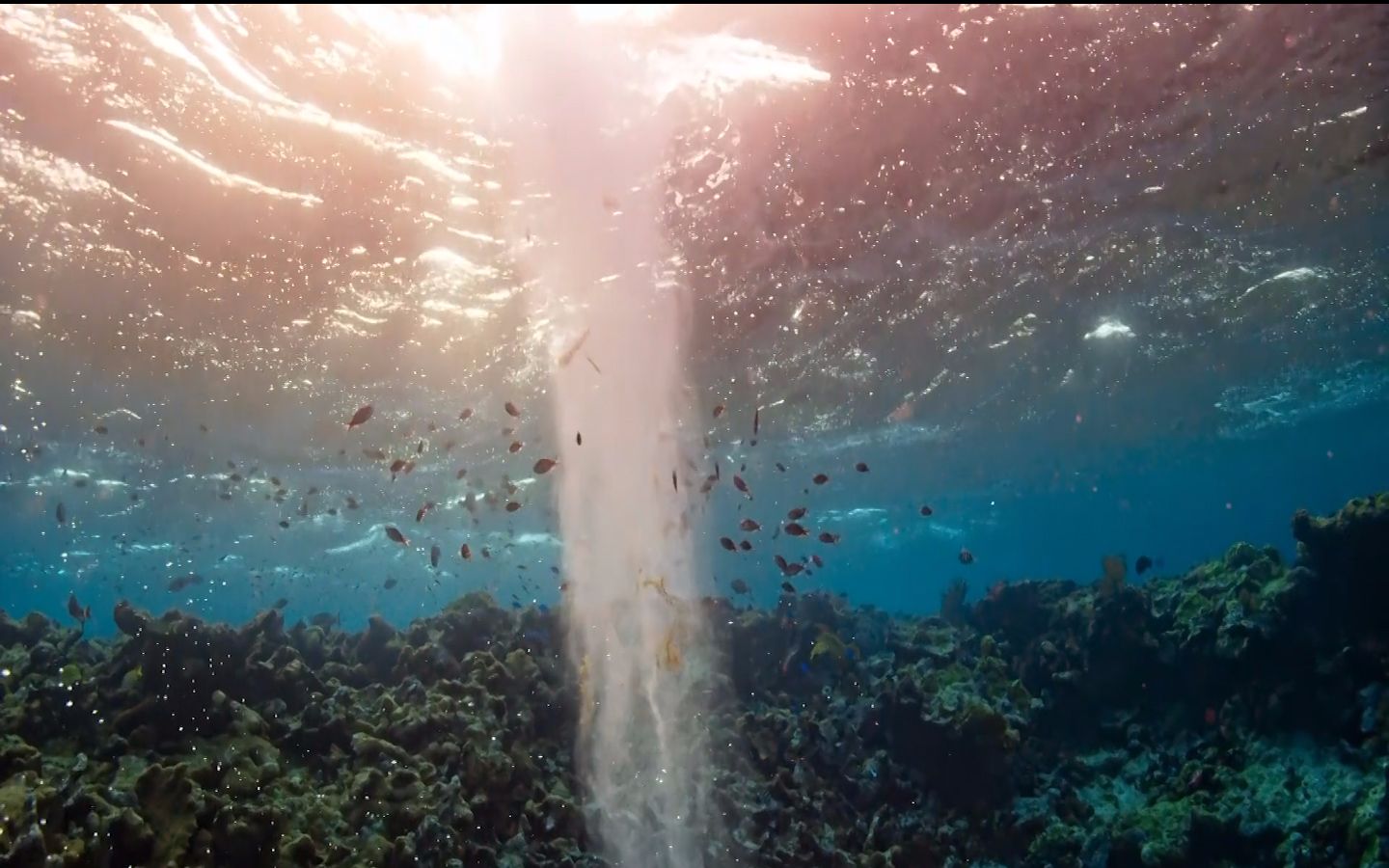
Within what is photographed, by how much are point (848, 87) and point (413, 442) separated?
19.2 meters

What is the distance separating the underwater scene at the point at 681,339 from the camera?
9156 mm

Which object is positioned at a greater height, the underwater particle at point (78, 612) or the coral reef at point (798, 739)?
the underwater particle at point (78, 612)

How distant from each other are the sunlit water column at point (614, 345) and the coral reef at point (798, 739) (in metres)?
0.62

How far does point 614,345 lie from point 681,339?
1.63m

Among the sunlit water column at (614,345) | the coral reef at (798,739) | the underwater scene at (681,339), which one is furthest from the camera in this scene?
the sunlit water column at (614,345)

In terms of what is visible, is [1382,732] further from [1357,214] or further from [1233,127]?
[1357,214]

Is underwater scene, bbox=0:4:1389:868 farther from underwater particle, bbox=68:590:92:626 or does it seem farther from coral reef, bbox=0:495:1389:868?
underwater particle, bbox=68:590:92:626

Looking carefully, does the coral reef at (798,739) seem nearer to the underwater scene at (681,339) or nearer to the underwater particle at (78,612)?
the underwater scene at (681,339)

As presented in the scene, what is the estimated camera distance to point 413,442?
2539cm

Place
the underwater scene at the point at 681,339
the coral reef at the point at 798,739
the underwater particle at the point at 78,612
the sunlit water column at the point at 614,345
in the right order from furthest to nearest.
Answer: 1. the underwater particle at the point at 78,612
2. the sunlit water column at the point at 614,345
3. the underwater scene at the point at 681,339
4. the coral reef at the point at 798,739

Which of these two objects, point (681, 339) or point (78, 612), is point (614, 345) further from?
point (78, 612)

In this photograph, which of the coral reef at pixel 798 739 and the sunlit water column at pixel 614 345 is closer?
the coral reef at pixel 798 739

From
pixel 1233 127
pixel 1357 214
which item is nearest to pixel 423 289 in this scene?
pixel 1233 127

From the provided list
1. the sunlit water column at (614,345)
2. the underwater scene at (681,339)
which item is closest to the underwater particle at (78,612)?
the underwater scene at (681,339)
